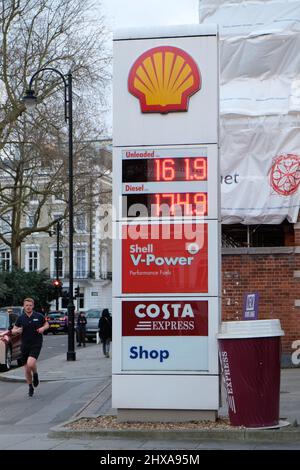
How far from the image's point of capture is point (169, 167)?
10.7m

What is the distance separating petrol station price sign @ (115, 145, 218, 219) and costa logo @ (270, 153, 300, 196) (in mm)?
7377

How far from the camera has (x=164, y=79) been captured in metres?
10.8

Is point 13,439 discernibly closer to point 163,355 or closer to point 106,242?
point 163,355

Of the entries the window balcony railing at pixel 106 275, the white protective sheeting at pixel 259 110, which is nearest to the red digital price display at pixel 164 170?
the white protective sheeting at pixel 259 110

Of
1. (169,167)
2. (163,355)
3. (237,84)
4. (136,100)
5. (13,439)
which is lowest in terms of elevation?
(13,439)

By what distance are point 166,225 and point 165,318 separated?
4.11 feet

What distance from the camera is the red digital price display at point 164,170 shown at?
10680mm

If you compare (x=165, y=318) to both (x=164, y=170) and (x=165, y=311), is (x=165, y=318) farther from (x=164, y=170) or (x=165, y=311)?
(x=164, y=170)

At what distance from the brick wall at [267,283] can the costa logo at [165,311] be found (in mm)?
7528

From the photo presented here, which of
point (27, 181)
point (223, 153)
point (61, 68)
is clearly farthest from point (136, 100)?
point (27, 181)

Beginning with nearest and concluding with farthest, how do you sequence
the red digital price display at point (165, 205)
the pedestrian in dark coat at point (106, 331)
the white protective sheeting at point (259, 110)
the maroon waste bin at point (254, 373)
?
the maroon waste bin at point (254, 373)
the red digital price display at point (165, 205)
the white protective sheeting at point (259, 110)
the pedestrian in dark coat at point (106, 331)

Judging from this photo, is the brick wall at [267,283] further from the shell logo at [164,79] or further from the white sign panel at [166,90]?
the shell logo at [164,79]

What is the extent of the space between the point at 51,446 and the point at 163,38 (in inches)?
221

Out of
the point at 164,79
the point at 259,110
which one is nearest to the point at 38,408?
the point at 164,79
